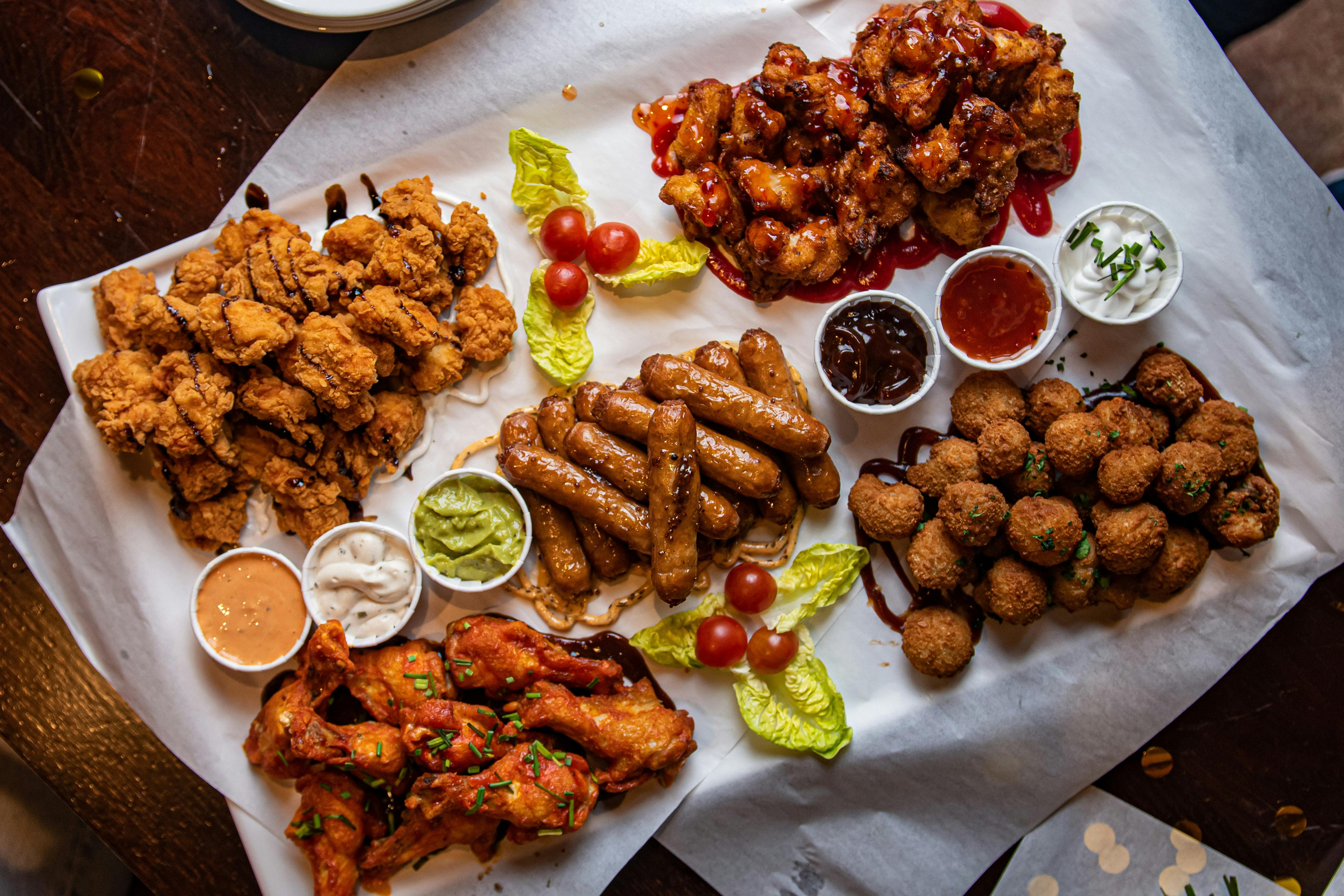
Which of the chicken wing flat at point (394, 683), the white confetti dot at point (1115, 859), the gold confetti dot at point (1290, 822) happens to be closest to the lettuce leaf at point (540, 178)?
the chicken wing flat at point (394, 683)

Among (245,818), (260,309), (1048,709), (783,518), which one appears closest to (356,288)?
(260,309)

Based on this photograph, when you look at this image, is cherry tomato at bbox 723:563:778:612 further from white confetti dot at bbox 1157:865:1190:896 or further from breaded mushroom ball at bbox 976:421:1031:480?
white confetti dot at bbox 1157:865:1190:896

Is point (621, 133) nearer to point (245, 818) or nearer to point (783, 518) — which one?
point (783, 518)

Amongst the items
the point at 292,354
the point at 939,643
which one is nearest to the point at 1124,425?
the point at 939,643

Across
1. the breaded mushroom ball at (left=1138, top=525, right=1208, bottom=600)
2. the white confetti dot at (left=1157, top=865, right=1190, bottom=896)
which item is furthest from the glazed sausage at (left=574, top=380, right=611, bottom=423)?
the white confetti dot at (left=1157, top=865, right=1190, bottom=896)

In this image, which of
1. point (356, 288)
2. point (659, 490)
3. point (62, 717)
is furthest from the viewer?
point (62, 717)
